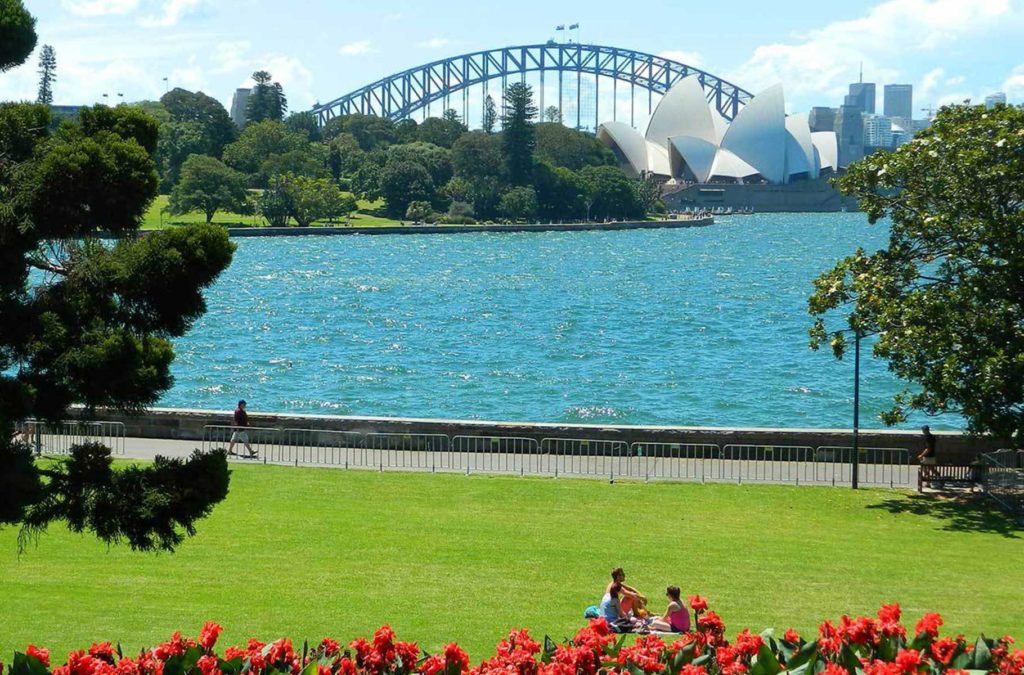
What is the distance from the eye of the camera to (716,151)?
162 metres

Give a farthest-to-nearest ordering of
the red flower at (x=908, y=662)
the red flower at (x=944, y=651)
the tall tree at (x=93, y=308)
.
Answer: the tall tree at (x=93, y=308) < the red flower at (x=944, y=651) < the red flower at (x=908, y=662)

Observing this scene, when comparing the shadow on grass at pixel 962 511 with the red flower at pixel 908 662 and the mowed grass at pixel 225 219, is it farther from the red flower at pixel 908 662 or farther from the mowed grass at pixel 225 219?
the mowed grass at pixel 225 219

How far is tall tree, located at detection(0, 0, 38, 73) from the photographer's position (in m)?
8.88

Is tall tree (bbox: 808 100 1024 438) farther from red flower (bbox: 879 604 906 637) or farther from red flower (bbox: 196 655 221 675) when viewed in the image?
red flower (bbox: 196 655 221 675)

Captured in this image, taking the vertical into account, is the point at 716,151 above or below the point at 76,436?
above

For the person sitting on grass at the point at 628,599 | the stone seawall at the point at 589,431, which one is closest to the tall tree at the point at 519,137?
the stone seawall at the point at 589,431

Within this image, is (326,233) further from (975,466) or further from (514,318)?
(975,466)

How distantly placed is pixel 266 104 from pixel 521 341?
10518 cm

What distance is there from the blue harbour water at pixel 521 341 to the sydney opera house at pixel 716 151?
6213 centimetres

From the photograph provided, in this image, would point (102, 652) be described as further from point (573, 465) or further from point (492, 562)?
point (573, 465)

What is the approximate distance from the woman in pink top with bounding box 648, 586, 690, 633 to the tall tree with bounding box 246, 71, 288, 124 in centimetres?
14206

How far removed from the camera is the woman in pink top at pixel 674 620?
1113cm

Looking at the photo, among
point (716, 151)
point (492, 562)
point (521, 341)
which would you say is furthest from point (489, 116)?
point (492, 562)

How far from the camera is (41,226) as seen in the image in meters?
8.67
